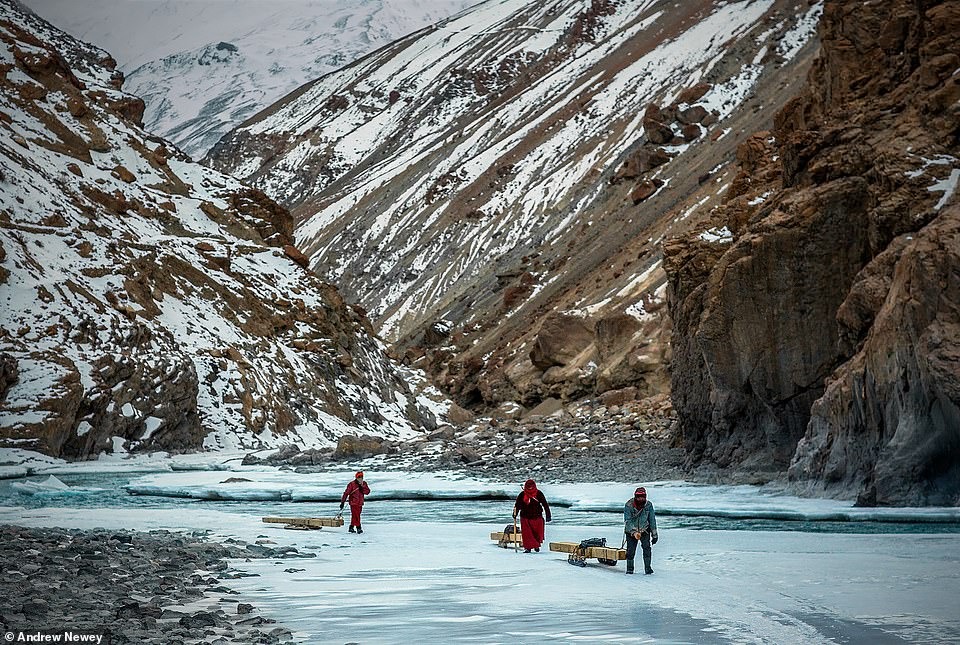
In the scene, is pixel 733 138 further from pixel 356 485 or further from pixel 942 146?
pixel 356 485

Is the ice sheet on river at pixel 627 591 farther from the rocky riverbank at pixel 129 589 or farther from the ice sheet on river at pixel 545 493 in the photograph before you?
the ice sheet on river at pixel 545 493

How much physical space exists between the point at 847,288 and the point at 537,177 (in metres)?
97.8

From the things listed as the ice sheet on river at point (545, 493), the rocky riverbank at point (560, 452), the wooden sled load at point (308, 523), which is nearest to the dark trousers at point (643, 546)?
the ice sheet on river at point (545, 493)

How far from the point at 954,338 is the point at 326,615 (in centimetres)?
1309

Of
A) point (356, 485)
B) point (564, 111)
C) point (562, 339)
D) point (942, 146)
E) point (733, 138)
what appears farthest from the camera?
point (564, 111)

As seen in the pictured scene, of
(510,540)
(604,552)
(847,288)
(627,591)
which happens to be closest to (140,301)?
(847,288)

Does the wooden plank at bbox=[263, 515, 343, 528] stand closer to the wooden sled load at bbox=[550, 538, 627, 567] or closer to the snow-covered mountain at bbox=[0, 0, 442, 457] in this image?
the wooden sled load at bbox=[550, 538, 627, 567]

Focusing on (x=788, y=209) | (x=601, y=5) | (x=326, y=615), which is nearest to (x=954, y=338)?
(x=788, y=209)

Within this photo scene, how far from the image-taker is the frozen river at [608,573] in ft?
28.0

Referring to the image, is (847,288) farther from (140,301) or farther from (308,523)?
(140,301)

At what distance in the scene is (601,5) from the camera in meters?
195

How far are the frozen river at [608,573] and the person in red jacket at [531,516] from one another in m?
0.33

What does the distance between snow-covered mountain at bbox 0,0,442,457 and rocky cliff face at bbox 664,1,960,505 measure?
24.6 m

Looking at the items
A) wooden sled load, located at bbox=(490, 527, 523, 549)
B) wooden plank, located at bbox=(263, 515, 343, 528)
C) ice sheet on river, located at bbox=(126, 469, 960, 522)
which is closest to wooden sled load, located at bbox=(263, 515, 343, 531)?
wooden plank, located at bbox=(263, 515, 343, 528)
